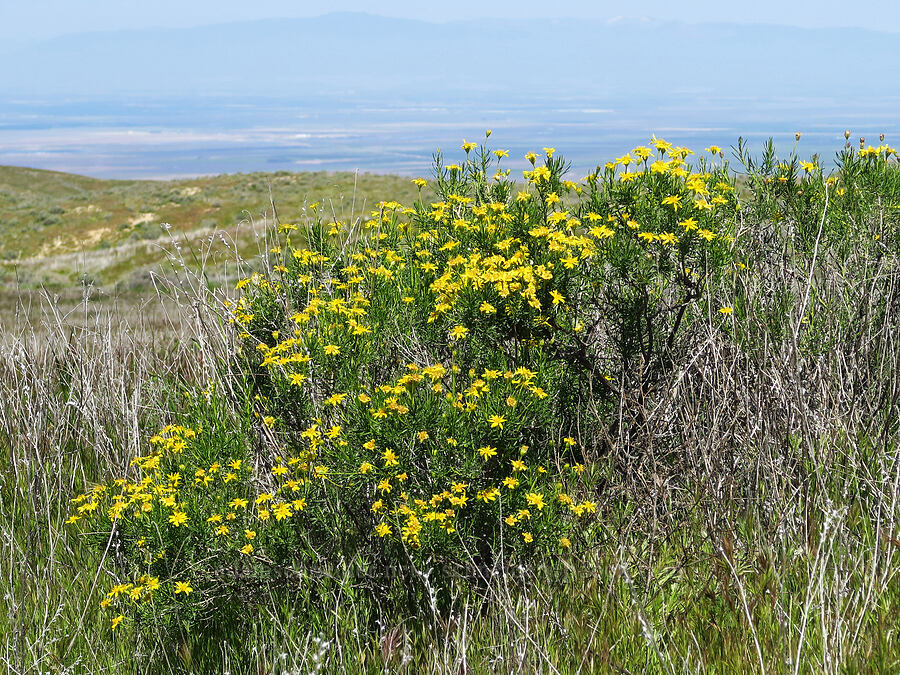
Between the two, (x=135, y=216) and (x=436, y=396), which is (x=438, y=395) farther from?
(x=135, y=216)

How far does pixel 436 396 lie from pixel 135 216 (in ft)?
131

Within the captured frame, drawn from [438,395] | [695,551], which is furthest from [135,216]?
[695,551]

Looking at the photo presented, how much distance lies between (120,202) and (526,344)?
4420 centimetres

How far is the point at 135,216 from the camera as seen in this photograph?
127 ft

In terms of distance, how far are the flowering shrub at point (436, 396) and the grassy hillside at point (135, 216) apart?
20918 millimetres

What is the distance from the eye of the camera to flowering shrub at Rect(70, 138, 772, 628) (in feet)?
8.33

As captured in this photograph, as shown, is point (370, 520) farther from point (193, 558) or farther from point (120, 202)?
point (120, 202)

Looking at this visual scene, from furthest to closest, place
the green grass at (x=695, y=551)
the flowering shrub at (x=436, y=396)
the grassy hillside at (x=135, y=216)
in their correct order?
the grassy hillside at (x=135, y=216), the flowering shrub at (x=436, y=396), the green grass at (x=695, y=551)

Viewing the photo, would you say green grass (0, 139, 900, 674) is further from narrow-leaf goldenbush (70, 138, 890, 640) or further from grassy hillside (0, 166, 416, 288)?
grassy hillside (0, 166, 416, 288)

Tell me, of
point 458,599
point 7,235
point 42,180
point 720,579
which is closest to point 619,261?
point 720,579

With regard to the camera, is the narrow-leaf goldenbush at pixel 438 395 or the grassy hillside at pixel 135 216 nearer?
the narrow-leaf goldenbush at pixel 438 395

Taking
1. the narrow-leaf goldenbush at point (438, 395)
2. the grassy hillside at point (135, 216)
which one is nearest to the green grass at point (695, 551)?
the narrow-leaf goldenbush at point (438, 395)

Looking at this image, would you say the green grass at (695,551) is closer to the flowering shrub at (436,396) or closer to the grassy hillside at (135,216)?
the flowering shrub at (436,396)

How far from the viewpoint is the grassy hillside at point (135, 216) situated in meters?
28.4
